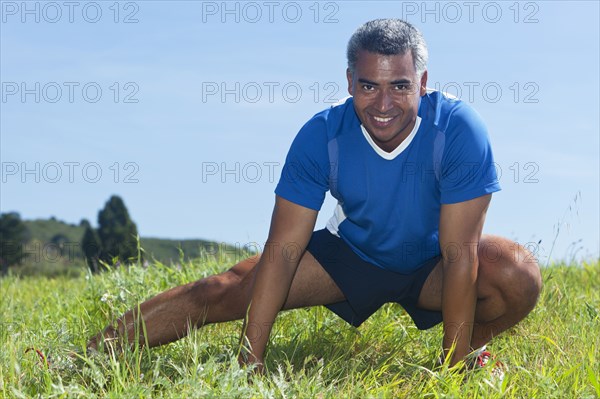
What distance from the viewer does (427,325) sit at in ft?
14.8

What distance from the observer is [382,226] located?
4074 mm

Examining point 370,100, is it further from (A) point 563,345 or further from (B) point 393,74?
(A) point 563,345

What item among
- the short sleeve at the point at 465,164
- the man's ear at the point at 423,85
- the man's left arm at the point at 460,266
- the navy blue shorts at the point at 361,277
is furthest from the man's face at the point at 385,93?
the navy blue shorts at the point at 361,277

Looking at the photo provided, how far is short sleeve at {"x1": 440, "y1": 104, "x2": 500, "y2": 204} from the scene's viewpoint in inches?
153

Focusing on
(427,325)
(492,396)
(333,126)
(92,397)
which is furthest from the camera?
(427,325)

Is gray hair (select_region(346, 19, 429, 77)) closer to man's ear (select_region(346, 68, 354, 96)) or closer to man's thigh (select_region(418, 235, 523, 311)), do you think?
man's ear (select_region(346, 68, 354, 96))

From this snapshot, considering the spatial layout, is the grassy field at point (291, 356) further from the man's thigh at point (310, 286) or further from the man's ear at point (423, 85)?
the man's ear at point (423, 85)

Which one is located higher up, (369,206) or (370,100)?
(370,100)

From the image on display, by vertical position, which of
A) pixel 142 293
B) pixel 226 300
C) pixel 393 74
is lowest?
pixel 142 293

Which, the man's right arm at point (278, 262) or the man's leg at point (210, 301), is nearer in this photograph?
the man's right arm at point (278, 262)

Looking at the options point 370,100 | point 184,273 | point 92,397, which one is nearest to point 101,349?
point 92,397

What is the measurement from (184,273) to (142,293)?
20.5 inches

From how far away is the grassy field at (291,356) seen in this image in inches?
132

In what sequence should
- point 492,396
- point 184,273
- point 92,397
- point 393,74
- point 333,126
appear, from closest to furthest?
point 92,397
point 492,396
point 393,74
point 333,126
point 184,273
